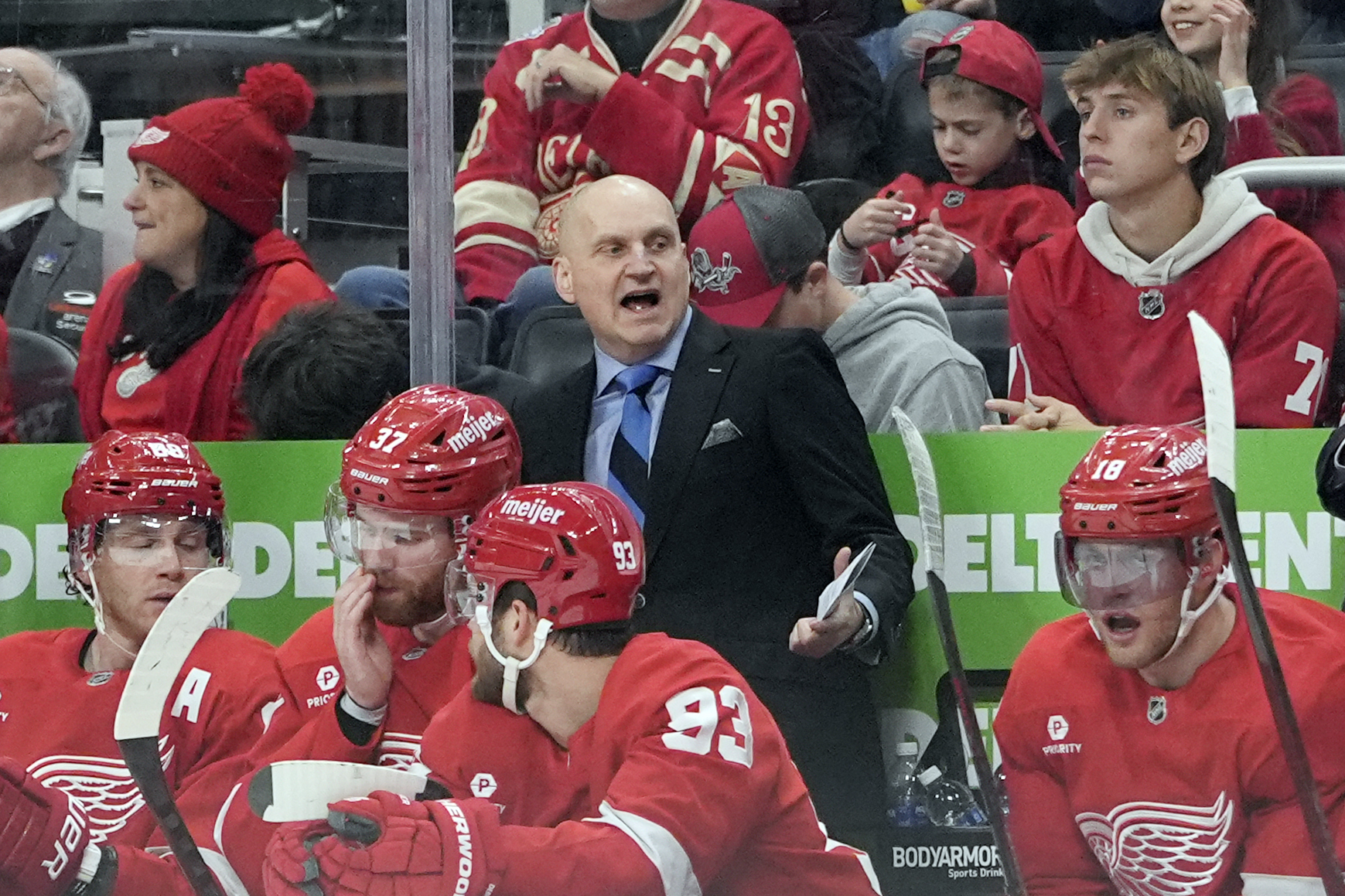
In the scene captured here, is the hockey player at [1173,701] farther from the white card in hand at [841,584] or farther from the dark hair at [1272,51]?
the dark hair at [1272,51]

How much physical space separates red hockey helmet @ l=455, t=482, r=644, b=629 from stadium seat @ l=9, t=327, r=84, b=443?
0.90 m

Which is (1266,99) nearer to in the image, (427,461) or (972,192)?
(972,192)

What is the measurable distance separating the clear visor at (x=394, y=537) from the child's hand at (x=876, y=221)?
2.57ft

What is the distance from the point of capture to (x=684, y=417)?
2.95m

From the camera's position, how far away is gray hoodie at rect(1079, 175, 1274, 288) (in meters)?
2.93

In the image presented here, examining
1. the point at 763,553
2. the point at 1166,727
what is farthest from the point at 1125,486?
the point at 763,553

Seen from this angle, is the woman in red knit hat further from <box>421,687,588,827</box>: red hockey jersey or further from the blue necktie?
<box>421,687,588,827</box>: red hockey jersey

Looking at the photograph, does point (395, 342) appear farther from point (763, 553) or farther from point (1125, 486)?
point (1125, 486)

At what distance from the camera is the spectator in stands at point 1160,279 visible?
2.89 meters

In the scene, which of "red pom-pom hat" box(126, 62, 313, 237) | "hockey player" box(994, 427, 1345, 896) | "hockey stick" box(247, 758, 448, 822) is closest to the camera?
"hockey stick" box(247, 758, 448, 822)

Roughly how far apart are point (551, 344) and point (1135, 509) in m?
0.96

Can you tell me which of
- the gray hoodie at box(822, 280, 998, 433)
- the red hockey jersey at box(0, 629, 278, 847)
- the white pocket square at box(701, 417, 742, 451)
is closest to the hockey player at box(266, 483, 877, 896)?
the white pocket square at box(701, 417, 742, 451)

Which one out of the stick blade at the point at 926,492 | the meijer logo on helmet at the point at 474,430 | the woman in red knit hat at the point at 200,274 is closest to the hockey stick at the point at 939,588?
the stick blade at the point at 926,492

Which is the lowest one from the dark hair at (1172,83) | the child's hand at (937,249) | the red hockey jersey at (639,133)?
the child's hand at (937,249)
